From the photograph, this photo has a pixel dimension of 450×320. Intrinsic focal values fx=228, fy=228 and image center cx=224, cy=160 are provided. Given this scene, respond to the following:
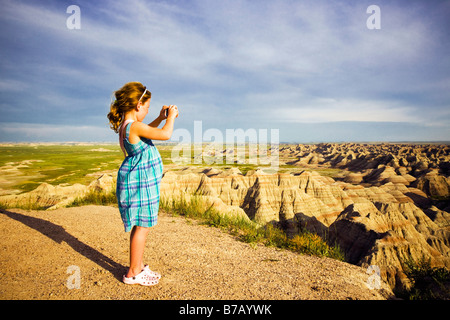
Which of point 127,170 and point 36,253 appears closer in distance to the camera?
point 127,170

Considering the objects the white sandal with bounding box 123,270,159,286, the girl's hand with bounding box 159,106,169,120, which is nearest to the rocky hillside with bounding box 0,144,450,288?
the white sandal with bounding box 123,270,159,286

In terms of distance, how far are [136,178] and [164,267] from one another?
1574 mm

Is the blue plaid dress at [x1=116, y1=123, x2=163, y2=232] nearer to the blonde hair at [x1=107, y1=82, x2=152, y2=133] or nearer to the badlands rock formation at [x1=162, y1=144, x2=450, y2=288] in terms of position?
the blonde hair at [x1=107, y1=82, x2=152, y2=133]

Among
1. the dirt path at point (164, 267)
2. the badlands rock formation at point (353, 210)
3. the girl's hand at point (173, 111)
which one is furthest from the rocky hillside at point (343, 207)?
the girl's hand at point (173, 111)

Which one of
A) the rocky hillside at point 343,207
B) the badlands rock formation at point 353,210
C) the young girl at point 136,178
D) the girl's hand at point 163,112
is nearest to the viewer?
the young girl at point 136,178

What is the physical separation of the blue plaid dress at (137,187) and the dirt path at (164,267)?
88 centimetres

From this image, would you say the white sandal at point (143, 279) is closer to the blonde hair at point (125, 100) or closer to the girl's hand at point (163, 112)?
the blonde hair at point (125, 100)

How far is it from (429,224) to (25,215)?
97.9ft

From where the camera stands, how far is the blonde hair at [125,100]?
283 cm

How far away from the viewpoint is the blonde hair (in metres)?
2.83

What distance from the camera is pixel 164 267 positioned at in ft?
11.4
